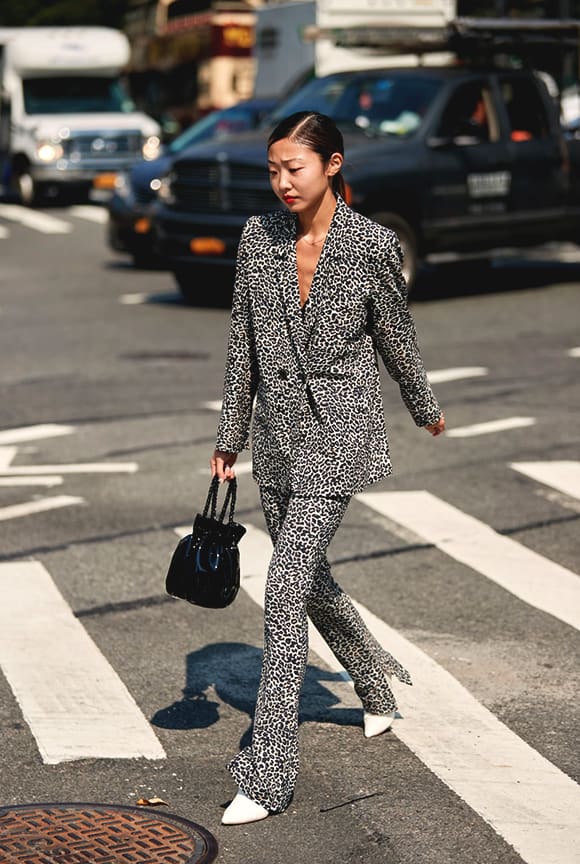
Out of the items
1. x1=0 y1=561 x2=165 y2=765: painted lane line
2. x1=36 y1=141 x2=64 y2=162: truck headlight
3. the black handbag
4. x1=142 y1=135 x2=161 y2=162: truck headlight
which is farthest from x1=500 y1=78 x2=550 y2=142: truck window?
x1=36 y1=141 x2=64 y2=162: truck headlight

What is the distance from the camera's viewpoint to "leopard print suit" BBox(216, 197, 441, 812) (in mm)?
4945

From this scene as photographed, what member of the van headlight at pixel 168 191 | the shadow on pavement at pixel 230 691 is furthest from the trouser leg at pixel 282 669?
the van headlight at pixel 168 191

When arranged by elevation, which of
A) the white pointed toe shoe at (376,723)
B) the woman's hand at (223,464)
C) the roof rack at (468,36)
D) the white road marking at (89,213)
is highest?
the woman's hand at (223,464)

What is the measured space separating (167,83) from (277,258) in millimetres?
44578

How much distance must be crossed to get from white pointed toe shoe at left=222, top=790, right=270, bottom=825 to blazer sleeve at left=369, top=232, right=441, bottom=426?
124cm

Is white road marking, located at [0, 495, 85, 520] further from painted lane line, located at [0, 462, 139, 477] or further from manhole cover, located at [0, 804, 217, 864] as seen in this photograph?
manhole cover, located at [0, 804, 217, 864]

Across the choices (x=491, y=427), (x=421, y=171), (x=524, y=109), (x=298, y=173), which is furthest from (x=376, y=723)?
(x=524, y=109)

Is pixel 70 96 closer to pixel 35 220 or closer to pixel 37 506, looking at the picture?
pixel 35 220

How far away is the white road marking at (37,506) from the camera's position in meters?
8.91

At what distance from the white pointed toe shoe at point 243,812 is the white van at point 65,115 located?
26.8 m

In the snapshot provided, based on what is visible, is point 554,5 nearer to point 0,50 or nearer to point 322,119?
point 0,50

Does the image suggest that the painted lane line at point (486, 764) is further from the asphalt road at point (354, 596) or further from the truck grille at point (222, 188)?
the truck grille at point (222, 188)

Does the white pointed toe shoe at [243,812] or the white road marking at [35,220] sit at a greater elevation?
the white pointed toe shoe at [243,812]

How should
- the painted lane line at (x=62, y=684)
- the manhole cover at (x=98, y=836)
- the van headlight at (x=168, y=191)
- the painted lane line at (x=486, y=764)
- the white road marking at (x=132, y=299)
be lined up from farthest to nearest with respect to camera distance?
the white road marking at (x=132, y=299), the van headlight at (x=168, y=191), the painted lane line at (x=62, y=684), the painted lane line at (x=486, y=764), the manhole cover at (x=98, y=836)
